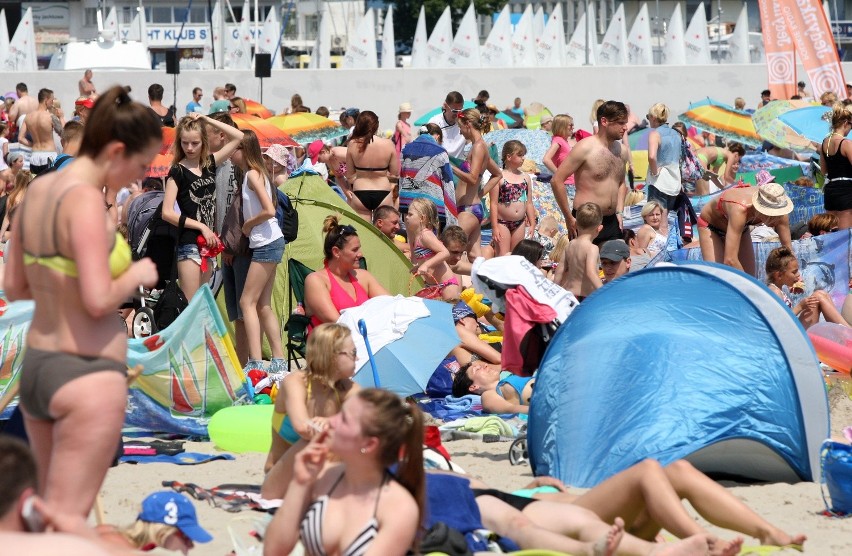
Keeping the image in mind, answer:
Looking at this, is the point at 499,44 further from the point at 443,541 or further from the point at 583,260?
the point at 443,541

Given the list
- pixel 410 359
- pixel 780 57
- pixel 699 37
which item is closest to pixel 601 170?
pixel 410 359

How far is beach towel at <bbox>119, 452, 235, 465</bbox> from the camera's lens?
A: 20.0ft

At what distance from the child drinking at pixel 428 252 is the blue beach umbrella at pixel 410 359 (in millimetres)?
1712

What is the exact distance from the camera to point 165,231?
8234mm

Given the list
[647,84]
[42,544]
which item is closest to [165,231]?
[42,544]

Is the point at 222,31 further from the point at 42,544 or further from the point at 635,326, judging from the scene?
the point at 42,544

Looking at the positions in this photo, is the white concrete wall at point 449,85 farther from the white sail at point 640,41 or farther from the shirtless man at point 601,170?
the shirtless man at point 601,170

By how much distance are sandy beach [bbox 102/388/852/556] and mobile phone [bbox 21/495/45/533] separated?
5.28 feet

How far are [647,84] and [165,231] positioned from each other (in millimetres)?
23658

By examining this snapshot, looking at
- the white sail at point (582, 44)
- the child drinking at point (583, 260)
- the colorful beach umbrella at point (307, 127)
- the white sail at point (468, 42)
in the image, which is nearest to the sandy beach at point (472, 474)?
the child drinking at point (583, 260)

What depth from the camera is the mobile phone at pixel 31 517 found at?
284 centimetres

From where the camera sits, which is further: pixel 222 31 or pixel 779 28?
pixel 222 31

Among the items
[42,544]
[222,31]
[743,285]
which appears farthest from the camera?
[222,31]

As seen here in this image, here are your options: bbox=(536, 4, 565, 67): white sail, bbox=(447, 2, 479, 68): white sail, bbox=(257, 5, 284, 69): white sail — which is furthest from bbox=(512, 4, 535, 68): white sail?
bbox=(257, 5, 284, 69): white sail
